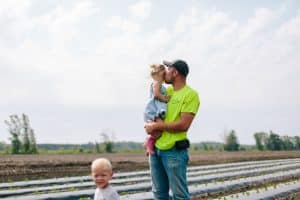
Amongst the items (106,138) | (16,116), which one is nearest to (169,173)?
(16,116)

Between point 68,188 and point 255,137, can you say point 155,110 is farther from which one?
point 255,137

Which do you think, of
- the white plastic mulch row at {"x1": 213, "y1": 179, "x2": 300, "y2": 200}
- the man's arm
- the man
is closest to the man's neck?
the man

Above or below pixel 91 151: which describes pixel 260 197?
below

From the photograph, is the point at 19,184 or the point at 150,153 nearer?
the point at 150,153

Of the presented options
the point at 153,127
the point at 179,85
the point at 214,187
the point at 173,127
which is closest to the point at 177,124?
the point at 173,127

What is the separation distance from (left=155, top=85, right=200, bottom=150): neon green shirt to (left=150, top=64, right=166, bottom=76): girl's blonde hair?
0.20 m

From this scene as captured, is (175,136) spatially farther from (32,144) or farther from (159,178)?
(32,144)

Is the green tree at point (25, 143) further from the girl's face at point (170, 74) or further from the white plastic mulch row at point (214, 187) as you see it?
the girl's face at point (170, 74)

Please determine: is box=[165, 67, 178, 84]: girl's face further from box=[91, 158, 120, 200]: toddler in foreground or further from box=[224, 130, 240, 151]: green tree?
box=[224, 130, 240, 151]: green tree

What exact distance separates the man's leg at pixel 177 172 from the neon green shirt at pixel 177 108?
0.22 ft

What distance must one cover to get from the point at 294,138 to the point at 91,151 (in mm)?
16596

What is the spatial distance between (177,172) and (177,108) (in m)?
0.45

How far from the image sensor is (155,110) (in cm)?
324

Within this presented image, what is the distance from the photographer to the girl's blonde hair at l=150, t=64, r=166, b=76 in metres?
3.22
